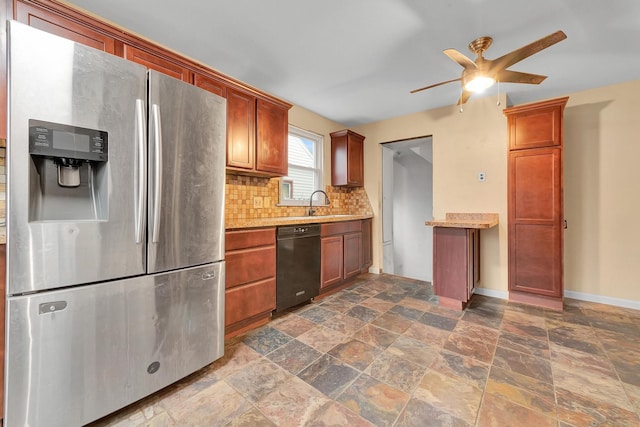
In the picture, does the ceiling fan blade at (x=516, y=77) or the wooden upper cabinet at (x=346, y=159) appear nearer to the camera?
the ceiling fan blade at (x=516, y=77)

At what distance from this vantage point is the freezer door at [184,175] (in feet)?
4.48

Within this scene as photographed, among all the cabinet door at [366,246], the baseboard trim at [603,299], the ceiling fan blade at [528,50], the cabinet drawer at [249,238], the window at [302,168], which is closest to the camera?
the ceiling fan blade at [528,50]

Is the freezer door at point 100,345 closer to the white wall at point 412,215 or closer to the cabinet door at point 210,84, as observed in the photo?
the cabinet door at point 210,84

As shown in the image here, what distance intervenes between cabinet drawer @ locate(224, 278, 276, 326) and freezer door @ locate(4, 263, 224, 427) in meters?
0.41

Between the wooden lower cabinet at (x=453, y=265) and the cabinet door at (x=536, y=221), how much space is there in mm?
579

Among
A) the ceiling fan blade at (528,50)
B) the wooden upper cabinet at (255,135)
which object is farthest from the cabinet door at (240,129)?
the ceiling fan blade at (528,50)

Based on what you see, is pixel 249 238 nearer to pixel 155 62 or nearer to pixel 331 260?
pixel 331 260

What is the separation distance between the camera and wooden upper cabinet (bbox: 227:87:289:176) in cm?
236

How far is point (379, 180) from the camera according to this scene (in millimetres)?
4098

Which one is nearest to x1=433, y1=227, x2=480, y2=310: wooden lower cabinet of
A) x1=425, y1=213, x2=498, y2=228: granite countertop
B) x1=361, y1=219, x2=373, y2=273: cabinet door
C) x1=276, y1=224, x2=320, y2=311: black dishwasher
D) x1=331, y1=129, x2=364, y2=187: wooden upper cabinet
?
x1=425, y1=213, x2=498, y2=228: granite countertop

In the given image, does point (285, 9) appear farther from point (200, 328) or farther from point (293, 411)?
point (293, 411)

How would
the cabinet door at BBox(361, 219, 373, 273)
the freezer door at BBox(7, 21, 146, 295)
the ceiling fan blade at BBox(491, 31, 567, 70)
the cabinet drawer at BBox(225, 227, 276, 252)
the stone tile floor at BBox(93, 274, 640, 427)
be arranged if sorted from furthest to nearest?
the cabinet door at BBox(361, 219, 373, 273) < the cabinet drawer at BBox(225, 227, 276, 252) < the ceiling fan blade at BBox(491, 31, 567, 70) < the stone tile floor at BBox(93, 274, 640, 427) < the freezer door at BBox(7, 21, 146, 295)

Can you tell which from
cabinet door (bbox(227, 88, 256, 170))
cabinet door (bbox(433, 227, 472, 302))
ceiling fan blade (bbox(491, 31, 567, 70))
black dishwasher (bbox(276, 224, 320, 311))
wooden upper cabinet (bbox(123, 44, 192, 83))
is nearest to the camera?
ceiling fan blade (bbox(491, 31, 567, 70))

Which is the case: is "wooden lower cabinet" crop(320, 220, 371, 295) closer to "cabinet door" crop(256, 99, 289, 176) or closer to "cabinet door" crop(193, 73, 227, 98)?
"cabinet door" crop(256, 99, 289, 176)
